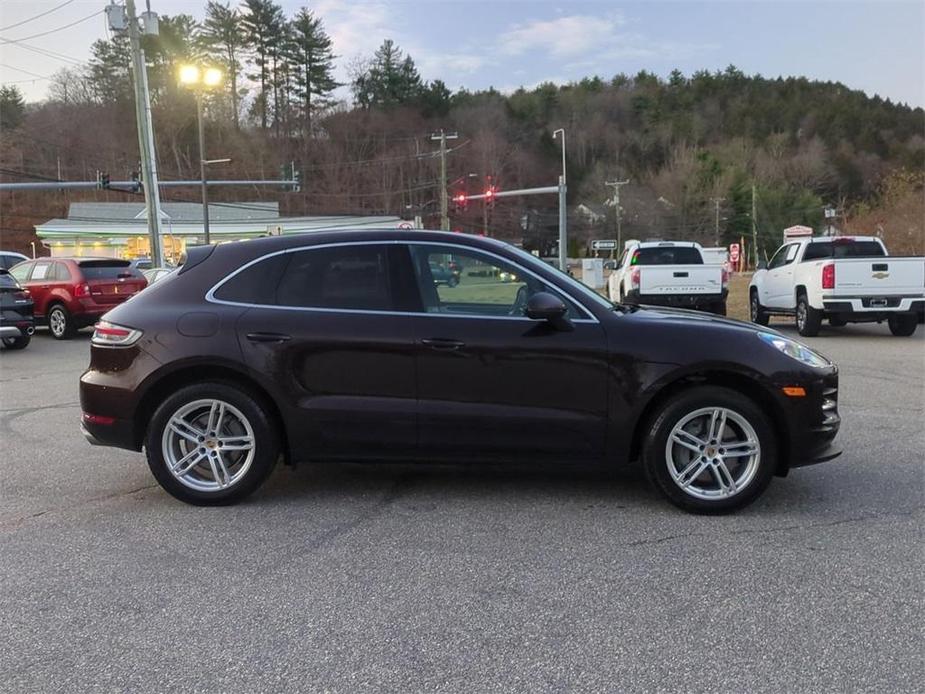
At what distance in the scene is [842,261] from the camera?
42.4 ft

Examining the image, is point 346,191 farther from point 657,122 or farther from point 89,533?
point 89,533

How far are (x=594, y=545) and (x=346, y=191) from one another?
8735 centimetres

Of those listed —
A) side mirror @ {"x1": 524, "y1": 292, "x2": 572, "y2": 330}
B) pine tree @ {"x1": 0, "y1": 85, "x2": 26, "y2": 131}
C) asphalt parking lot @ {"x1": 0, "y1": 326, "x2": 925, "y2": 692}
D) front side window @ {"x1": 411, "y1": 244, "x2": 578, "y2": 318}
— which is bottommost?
asphalt parking lot @ {"x1": 0, "y1": 326, "x2": 925, "y2": 692}

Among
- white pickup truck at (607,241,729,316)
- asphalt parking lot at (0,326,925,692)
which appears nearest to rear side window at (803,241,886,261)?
white pickup truck at (607,241,729,316)

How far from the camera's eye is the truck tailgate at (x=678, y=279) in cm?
1524

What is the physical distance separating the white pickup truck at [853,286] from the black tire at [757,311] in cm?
176

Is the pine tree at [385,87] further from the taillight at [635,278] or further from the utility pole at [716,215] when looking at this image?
the taillight at [635,278]

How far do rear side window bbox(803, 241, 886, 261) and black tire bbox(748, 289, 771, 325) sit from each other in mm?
1947

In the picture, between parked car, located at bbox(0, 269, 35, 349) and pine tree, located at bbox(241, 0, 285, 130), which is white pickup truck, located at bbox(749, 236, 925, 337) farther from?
pine tree, located at bbox(241, 0, 285, 130)

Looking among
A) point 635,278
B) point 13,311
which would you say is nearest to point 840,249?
point 635,278

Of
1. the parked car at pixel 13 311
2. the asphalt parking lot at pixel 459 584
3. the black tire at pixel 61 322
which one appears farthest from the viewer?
the black tire at pixel 61 322

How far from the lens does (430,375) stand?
450 centimetres

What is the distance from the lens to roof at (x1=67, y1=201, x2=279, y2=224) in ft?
212

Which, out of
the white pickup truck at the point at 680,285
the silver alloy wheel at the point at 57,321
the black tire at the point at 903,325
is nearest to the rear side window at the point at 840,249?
the black tire at the point at 903,325
